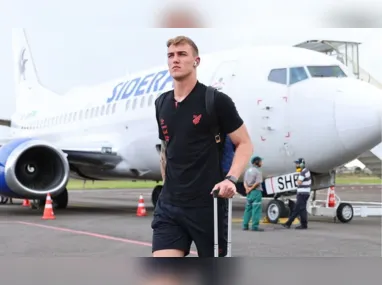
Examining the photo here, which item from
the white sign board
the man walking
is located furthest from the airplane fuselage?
the man walking

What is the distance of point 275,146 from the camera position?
10250 millimetres

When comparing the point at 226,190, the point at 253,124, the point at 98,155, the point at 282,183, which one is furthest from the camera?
the point at 98,155

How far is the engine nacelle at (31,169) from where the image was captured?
38.8 ft

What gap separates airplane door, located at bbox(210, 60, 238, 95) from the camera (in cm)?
1092

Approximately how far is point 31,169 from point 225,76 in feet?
15.4

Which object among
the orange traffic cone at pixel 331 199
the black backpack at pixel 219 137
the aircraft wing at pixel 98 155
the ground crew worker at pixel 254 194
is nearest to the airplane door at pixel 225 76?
the ground crew worker at pixel 254 194

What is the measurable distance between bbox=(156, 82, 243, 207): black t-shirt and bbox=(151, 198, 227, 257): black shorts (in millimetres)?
39

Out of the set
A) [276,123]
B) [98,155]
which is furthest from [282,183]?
[98,155]

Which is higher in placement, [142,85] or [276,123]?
[142,85]

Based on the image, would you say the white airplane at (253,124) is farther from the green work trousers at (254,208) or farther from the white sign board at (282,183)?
the green work trousers at (254,208)

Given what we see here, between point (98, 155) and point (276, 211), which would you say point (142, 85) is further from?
point (276, 211)

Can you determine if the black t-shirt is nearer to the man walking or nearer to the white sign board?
Answer: the man walking

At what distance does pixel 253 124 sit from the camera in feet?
34.2

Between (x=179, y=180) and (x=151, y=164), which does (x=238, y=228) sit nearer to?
(x=151, y=164)
